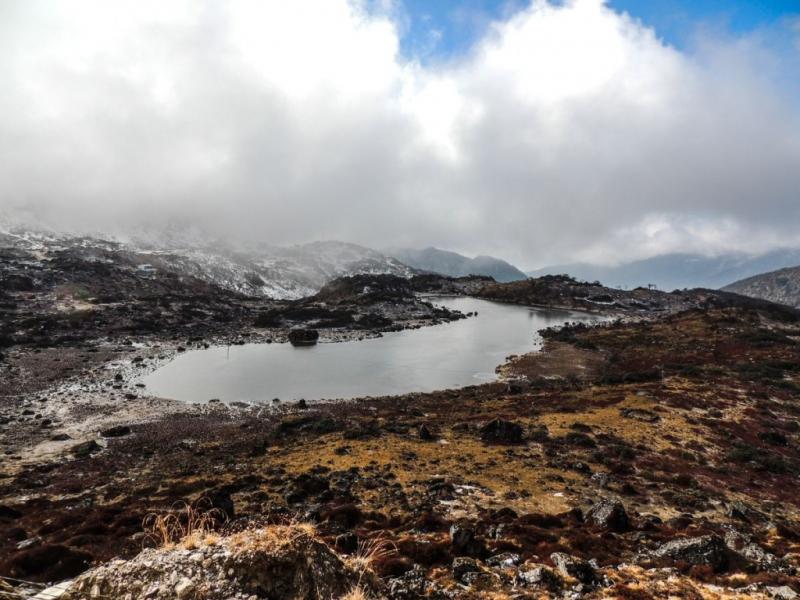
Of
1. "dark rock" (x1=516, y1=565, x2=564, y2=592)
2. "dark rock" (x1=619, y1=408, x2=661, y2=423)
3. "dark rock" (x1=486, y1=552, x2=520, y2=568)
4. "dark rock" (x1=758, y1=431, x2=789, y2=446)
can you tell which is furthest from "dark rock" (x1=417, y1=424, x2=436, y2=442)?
"dark rock" (x1=758, y1=431, x2=789, y2=446)

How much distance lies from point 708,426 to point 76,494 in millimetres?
48619

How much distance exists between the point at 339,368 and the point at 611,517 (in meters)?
64.7

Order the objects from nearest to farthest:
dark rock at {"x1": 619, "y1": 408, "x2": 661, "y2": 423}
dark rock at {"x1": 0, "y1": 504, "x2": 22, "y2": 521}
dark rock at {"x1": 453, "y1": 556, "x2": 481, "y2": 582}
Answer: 1. dark rock at {"x1": 453, "y1": 556, "x2": 481, "y2": 582}
2. dark rock at {"x1": 0, "y1": 504, "x2": 22, "y2": 521}
3. dark rock at {"x1": 619, "y1": 408, "x2": 661, "y2": 423}

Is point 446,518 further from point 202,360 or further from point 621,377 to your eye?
point 202,360

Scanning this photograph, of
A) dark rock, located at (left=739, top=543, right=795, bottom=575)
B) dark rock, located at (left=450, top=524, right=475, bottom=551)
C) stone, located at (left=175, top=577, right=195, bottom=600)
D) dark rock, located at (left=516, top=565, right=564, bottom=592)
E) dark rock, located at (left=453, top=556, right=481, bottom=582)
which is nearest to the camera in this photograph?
stone, located at (left=175, top=577, right=195, bottom=600)

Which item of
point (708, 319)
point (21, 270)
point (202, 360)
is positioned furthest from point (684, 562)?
point (21, 270)

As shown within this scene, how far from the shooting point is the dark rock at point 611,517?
18.1 meters

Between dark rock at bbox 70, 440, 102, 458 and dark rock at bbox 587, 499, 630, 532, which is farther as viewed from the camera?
dark rock at bbox 70, 440, 102, 458

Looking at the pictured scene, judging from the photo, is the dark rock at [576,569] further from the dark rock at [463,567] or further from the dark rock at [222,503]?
the dark rock at [222,503]

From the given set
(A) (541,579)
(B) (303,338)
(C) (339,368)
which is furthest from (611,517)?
(B) (303,338)

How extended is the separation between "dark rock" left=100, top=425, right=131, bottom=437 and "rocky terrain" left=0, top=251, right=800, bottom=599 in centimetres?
17

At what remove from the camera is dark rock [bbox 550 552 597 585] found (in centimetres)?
1292

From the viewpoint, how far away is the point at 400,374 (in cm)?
7575

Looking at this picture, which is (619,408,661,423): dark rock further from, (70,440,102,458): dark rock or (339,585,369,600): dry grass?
(70,440,102,458): dark rock
